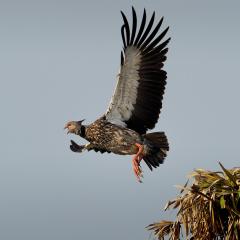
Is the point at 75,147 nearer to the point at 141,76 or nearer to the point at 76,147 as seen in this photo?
the point at 76,147

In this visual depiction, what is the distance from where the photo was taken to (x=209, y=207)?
10.8m

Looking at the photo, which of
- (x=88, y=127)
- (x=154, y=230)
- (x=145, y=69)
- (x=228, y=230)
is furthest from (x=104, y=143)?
(x=228, y=230)

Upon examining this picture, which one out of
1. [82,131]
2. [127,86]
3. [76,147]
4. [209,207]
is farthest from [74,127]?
[209,207]

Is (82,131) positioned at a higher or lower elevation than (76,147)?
higher

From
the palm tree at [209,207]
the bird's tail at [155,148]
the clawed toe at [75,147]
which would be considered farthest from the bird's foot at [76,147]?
the palm tree at [209,207]

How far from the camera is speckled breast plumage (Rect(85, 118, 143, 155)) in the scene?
15.9 m

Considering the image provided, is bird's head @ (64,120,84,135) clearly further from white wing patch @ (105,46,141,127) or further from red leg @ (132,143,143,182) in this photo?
red leg @ (132,143,143,182)

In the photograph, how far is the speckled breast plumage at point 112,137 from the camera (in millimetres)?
15914

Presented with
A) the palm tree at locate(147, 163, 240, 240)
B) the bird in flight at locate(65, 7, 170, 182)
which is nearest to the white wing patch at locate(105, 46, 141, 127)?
the bird in flight at locate(65, 7, 170, 182)

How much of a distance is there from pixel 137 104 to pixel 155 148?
874 millimetres

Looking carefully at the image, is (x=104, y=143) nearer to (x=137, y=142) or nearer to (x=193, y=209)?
(x=137, y=142)

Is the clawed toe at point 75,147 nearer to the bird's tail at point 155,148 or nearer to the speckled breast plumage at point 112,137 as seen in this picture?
the speckled breast plumage at point 112,137

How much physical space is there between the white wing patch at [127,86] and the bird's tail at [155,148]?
630mm

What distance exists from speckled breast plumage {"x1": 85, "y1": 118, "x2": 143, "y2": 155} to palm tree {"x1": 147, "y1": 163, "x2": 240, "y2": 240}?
480 cm
